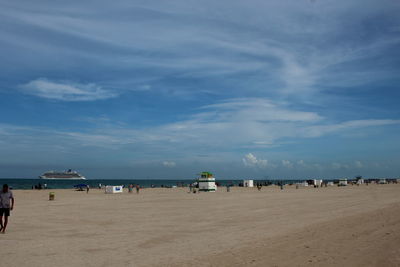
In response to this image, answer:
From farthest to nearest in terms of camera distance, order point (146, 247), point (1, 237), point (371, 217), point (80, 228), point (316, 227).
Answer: point (371, 217)
point (80, 228)
point (316, 227)
point (1, 237)
point (146, 247)

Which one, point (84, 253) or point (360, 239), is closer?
point (84, 253)

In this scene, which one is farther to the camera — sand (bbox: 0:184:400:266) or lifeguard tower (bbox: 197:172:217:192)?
lifeguard tower (bbox: 197:172:217:192)

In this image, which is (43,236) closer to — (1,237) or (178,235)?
(1,237)

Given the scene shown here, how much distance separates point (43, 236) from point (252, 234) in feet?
25.7

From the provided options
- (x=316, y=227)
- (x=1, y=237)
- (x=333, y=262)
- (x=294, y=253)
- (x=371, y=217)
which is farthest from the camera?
(x=371, y=217)

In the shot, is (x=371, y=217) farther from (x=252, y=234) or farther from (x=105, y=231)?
(x=105, y=231)

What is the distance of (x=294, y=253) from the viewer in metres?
10.1

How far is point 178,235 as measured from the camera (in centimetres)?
1405

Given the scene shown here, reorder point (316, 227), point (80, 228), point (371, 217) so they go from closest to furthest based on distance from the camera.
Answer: point (316, 227), point (80, 228), point (371, 217)

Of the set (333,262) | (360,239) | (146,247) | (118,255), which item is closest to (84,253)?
(118,255)

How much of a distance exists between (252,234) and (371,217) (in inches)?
293

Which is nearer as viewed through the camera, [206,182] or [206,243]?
[206,243]

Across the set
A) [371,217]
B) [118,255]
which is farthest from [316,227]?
[118,255]

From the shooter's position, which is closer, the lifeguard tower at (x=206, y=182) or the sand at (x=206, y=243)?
the sand at (x=206, y=243)
